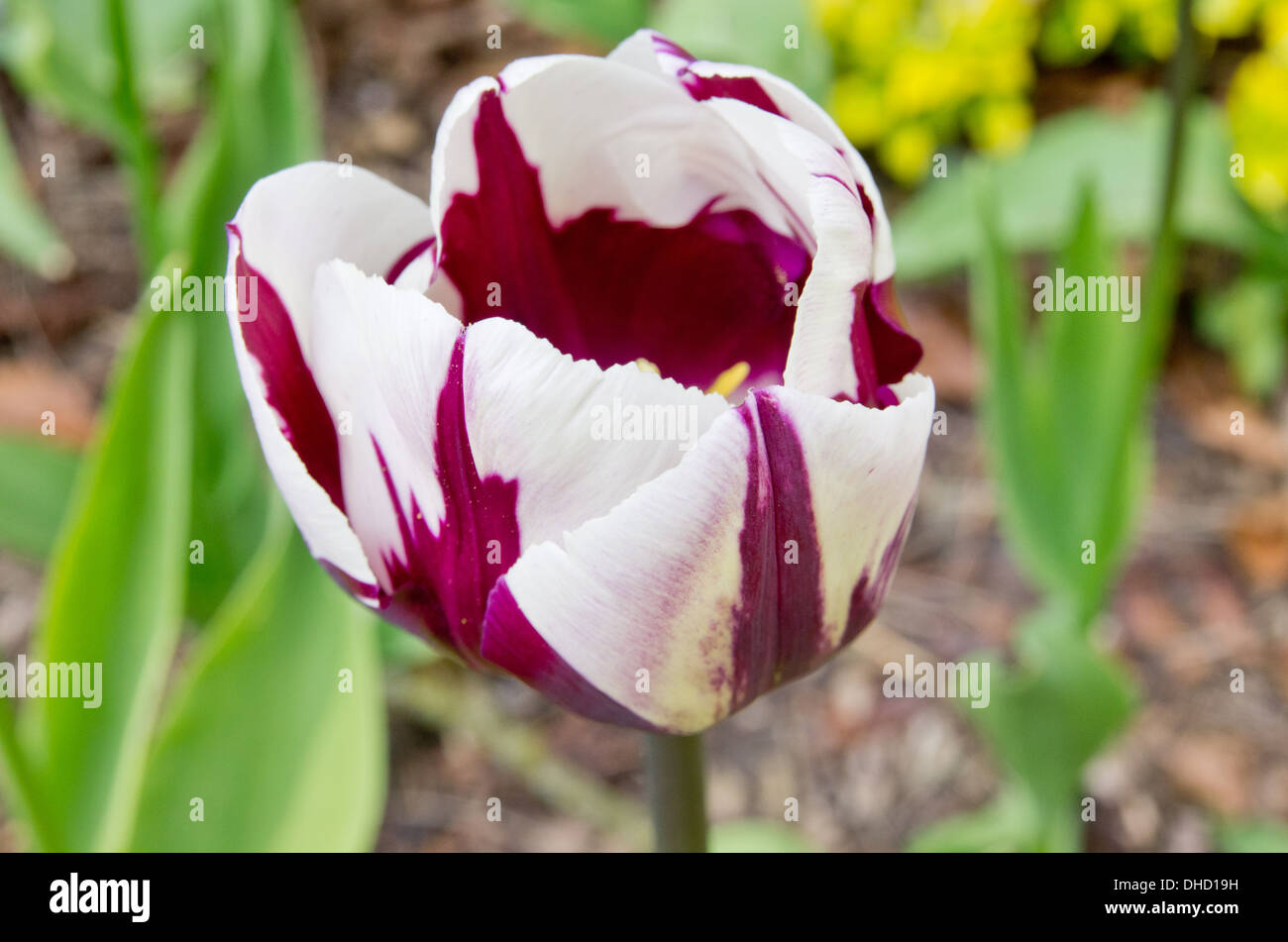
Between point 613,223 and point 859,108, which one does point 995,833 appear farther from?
point 859,108

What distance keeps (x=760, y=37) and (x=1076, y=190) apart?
0.56 meters

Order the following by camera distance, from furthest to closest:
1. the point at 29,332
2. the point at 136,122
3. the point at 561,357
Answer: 1. the point at 29,332
2. the point at 136,122
3. the point at 561,357

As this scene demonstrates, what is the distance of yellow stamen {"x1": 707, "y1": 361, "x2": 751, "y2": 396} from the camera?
56cm

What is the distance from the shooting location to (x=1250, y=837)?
115cm

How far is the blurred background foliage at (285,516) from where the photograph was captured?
72cm

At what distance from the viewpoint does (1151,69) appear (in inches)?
74.7

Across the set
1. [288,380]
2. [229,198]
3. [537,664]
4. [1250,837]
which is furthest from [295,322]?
[1250,837]

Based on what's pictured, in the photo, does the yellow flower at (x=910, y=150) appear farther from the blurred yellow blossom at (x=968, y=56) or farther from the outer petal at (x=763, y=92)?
the outer petal at (x=763, y=92)

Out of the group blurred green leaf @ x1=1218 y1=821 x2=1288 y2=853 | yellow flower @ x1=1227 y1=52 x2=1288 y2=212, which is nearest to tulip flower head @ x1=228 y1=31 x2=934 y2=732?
blurred green leaf @ x1=1218 y1=821 x2=1288 y2=853
